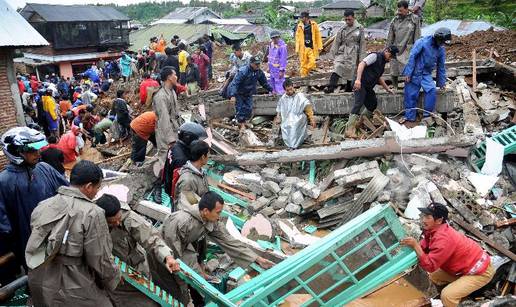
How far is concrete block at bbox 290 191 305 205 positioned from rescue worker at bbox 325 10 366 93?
11.8ft

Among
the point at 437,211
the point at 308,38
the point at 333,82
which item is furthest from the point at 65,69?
the point at 437,211

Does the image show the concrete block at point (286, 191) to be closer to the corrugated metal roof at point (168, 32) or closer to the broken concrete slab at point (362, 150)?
the broken concrete slab at point (362, 150)

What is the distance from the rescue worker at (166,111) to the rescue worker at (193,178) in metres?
2.28

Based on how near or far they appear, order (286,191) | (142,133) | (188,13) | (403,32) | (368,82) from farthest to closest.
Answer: (188,13) → (403,32) → (368,82) → (142,133) → (286,191)

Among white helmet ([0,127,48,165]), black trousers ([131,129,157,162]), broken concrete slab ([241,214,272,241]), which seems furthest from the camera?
black trousers ([131,129,157,162])

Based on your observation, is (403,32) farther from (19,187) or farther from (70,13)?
(70,13)

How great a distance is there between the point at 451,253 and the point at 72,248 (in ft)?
11.7

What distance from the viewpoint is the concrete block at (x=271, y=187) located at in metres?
6.85

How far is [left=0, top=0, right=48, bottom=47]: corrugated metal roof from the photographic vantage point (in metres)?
8.84

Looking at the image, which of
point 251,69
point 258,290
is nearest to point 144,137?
point 251,69

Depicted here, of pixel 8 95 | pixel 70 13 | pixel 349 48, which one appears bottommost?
pixel 8 95

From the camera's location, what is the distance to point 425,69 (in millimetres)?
7656

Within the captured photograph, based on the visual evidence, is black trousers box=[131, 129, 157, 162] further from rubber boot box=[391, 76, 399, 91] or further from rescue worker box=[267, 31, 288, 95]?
rubber boot box=[391, 76, 399, 91]

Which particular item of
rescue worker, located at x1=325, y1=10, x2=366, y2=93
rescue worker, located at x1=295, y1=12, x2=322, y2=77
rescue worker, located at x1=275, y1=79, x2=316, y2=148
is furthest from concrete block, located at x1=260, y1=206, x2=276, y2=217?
rescue worker, located at x1=295, y1=12, x2=322, y2=77
